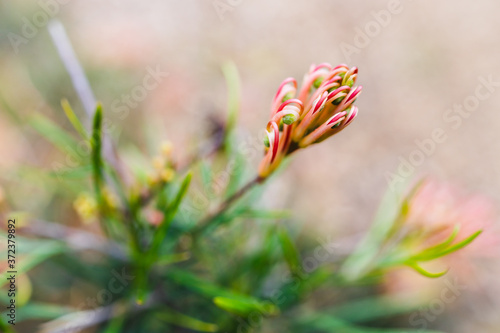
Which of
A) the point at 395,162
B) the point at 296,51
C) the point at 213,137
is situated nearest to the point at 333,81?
the point at 213,137

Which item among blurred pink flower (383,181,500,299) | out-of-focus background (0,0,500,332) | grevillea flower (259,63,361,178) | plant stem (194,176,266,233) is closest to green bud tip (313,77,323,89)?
grevillea flower (259,63,361,178)

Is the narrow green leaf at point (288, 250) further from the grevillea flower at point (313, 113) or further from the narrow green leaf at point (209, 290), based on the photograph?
the grevillea flower at point (313, 113)

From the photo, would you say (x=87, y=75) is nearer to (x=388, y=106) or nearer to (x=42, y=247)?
(x=42, y=247)

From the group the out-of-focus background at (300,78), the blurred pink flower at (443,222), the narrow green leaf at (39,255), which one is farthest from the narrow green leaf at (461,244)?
the out-of-focus background at (300,78)

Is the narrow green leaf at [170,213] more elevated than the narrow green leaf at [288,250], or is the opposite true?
the narrow green leaf at [170,213]

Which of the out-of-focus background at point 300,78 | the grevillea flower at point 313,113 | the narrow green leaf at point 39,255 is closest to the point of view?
the grevillea flower at point 313,113

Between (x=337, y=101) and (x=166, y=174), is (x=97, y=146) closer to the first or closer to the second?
(x=166, y=174)
